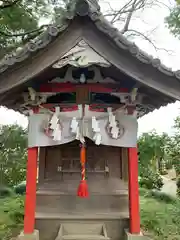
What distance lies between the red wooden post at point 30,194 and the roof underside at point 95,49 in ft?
3.76

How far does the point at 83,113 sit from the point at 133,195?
1557 millimetres

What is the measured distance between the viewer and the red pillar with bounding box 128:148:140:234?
415 centimetres

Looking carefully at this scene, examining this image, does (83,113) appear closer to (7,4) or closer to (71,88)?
(71,88)

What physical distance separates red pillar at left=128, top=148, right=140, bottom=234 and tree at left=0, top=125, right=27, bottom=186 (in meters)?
4.96

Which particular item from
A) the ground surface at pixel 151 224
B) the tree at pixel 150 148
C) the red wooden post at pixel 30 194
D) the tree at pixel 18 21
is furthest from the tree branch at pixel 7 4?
the tree at pixel 150 148

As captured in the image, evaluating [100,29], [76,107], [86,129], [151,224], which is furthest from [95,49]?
[151,224]

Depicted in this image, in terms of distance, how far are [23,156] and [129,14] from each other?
25.1 feet

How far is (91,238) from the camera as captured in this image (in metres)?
4.06

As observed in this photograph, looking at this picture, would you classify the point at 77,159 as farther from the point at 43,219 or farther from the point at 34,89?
the point at 34,89

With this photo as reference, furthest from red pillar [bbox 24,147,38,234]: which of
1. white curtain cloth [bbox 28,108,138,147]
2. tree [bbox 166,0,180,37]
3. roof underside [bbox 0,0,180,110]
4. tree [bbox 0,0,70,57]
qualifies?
tree [bbox 166,0,180,37]

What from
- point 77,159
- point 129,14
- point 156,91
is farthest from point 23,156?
point 129,14

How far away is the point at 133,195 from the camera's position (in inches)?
165

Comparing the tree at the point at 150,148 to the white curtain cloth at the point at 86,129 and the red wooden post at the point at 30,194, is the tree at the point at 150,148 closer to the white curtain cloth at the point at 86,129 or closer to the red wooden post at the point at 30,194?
the white curtain cloth at the point at 86,129

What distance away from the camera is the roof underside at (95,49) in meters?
3.66
